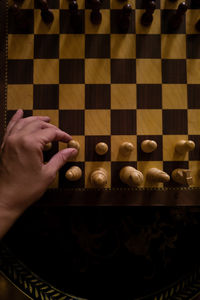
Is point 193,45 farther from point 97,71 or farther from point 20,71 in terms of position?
point 20,71

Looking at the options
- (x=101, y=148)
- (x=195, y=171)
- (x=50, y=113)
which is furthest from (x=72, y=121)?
(x=195, y=171)

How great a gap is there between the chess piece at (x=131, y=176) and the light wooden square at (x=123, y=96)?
0.33 metres

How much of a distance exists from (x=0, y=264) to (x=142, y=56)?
143 centimetres

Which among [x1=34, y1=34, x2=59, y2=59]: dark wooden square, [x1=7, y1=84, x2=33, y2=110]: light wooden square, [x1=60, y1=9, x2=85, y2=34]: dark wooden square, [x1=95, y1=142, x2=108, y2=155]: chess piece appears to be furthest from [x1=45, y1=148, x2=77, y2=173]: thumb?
[x1=60, y1=9, x2=85, y2=34]: dark wooden square

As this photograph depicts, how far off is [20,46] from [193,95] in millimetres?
975

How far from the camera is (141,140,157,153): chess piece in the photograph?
0.93m

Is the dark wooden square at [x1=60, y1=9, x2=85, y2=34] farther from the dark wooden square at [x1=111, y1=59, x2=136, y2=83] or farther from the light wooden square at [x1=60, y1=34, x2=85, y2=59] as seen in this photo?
the dark wooden square at [x1=111, y1=59, x2=136, y2=83]

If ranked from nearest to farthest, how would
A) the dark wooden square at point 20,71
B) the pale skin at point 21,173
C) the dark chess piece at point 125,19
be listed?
the pale skin at point 21,173
the dark chess piece at point 125,19
the dark wooden square at point 20,71

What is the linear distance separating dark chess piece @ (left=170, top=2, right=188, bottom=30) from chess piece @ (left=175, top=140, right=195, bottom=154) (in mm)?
636

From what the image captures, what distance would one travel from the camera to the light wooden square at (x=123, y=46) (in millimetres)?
1075

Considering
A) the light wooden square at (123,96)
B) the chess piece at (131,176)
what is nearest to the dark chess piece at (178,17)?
the light wooden square at (123,96)

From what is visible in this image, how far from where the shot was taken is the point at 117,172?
3.39 feet

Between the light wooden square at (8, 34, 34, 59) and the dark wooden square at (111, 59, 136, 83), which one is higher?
the light wooden square at (8, 34, 34, 59)

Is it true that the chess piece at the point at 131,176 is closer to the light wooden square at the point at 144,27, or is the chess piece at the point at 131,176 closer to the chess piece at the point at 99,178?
the chess piece at the point at 99,178
